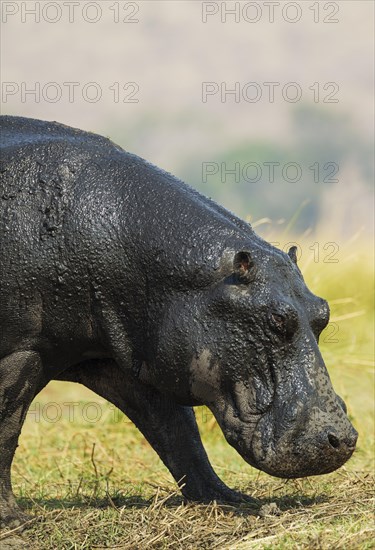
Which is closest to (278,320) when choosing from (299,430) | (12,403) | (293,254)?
(299,430)

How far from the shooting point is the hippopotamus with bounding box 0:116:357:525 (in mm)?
4621

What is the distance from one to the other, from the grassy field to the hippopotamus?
0.33m

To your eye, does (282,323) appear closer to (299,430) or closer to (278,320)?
(278,320)

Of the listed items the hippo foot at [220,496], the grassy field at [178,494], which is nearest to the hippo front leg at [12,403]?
the grassy field at [178,494]

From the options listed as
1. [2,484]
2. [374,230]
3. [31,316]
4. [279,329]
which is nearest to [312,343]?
[279,329]

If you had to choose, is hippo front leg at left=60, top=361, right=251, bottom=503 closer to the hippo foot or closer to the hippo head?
the hippo foot

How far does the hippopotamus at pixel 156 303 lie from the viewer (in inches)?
182

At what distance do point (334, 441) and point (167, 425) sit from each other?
129 cm

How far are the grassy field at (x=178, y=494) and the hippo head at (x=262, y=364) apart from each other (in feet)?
1.21

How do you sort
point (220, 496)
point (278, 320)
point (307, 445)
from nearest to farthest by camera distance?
1. point (307, 445)
2. point (278, 320)
3. point (220, 496)

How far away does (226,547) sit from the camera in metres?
4.52

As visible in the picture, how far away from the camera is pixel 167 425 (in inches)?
220

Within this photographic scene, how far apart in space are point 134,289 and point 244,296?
583mm

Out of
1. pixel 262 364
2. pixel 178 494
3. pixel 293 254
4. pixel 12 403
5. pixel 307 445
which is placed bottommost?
pixel 178 494
